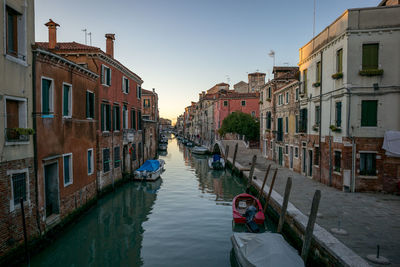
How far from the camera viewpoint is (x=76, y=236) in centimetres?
1038

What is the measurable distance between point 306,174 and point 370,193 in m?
5.29

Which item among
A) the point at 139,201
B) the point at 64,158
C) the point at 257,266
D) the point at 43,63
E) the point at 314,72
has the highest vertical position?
the point at 314,72

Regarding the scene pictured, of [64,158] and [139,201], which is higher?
[64,158]

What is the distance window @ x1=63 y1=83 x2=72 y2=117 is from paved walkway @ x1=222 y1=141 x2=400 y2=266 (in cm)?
990

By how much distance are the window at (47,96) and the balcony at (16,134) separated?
1.17 metres

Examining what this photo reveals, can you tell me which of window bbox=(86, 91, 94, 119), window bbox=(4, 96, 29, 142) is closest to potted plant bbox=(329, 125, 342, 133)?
window bbox=(86, 91, 94, 119)

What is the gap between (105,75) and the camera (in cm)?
1612

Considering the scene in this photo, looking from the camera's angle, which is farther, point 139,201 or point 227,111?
point 227,111

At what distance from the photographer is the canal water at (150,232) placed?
8.88 m

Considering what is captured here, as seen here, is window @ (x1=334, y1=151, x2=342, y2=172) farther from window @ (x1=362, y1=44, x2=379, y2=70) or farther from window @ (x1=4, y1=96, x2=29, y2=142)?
window @ (x1=4, y1=96, x2=29, y2=142)

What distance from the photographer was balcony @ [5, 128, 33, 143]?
7379mm

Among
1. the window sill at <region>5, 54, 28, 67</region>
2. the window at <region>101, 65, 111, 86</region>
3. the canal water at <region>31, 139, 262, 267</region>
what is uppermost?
the window at <region>101, 65, 111, 86</region>

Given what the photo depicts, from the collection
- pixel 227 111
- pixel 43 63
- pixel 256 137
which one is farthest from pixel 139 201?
pixel 227 111

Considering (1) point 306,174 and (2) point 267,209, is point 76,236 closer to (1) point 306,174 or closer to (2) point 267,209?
(2) point 267,209
